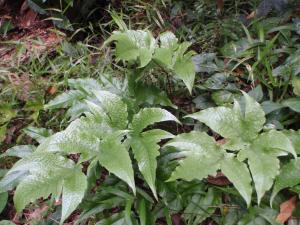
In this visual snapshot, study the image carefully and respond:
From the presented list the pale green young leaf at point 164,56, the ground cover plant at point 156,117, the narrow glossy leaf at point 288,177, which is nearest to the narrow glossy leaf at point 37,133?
the ground cover plant at point 156,117

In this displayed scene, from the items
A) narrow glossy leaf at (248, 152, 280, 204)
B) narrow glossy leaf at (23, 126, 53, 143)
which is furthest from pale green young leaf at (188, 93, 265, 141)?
narrow glossy leaf at (23, 126, 53, 143)

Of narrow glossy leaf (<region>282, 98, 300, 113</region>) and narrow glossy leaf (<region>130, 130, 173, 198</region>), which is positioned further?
narrow glossy leaf (<region>282, 98, 300, 113</region>)

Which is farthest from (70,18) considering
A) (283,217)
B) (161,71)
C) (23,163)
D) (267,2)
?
(283,217)

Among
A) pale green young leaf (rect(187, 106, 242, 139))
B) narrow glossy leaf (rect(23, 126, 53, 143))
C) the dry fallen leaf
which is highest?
pale green young leaf (rect(187, 106, 242, 139))

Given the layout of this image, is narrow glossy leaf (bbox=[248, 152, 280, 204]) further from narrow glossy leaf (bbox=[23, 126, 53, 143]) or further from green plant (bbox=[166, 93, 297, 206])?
narrow glossy leaf (bbox=[23, 126, 53, 143])

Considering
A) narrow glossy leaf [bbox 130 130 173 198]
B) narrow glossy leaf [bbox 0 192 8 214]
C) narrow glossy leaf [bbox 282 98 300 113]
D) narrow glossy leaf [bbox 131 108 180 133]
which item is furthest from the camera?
narrow glossy leaf [bbox 0 192 8 214]

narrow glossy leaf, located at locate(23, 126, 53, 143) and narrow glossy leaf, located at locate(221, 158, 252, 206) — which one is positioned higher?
narrow glossy leaf, located at locate(221, 158, 252, 206)
